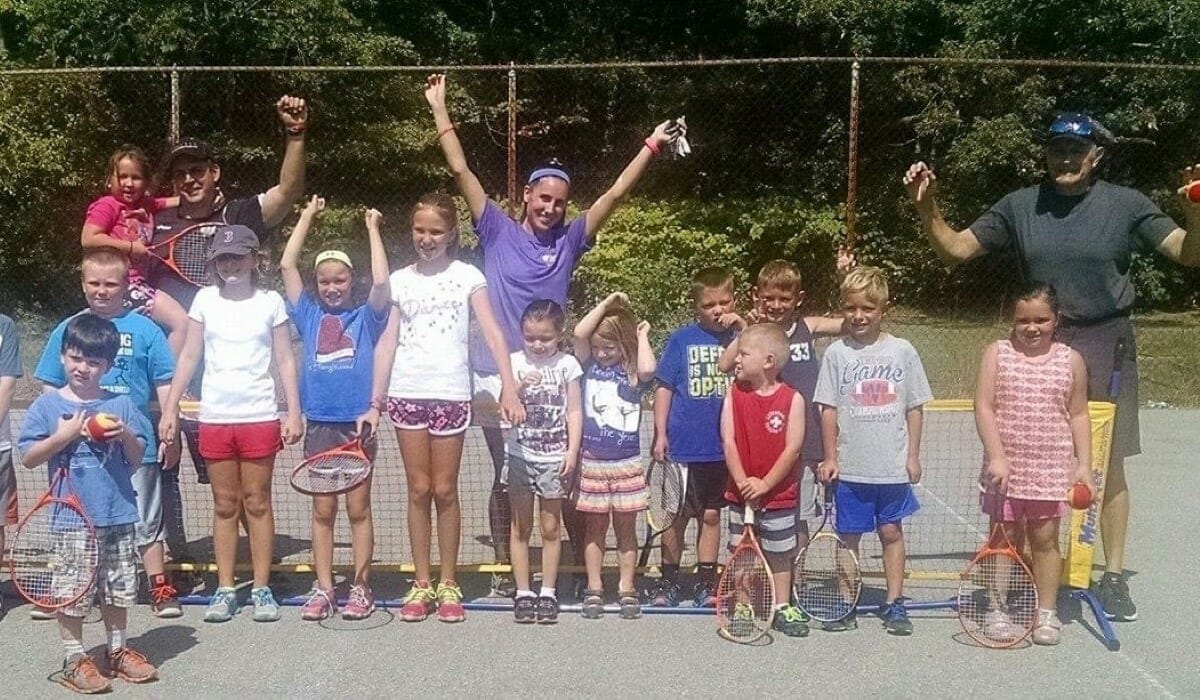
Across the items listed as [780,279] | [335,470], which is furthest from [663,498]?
[335,470]

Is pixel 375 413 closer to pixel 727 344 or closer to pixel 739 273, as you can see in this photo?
pixel 727 344

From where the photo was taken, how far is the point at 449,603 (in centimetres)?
499

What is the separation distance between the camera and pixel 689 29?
21.6 metres

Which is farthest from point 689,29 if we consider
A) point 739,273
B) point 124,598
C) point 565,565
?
point 124,598

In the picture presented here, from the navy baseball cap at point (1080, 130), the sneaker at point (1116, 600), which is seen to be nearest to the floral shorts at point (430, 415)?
the navy baseball cap at point (1080, 130)

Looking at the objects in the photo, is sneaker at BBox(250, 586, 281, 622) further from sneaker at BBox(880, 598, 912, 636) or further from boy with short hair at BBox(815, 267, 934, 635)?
sneaker at BBox(880, 598, 912, 636)

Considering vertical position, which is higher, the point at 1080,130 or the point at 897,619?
the point at 1080,130

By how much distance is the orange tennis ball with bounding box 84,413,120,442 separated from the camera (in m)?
3.94

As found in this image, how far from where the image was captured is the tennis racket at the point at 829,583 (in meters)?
4.93

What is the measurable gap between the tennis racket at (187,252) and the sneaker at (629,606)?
2252mm

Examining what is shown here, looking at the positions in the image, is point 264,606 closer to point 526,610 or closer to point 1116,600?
point 526,610

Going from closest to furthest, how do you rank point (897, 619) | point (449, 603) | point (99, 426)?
point (99, 426), point (897, 619), point (449, 603)

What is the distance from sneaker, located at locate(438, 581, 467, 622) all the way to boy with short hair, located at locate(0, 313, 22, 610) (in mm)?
1822

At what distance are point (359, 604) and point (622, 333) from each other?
5.15ft
